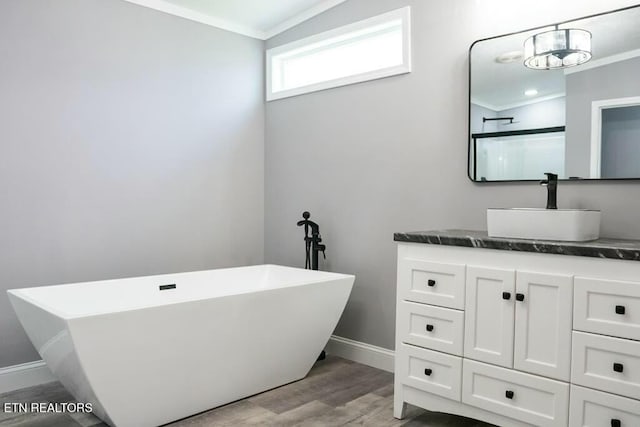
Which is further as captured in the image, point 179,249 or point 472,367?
point 179,249


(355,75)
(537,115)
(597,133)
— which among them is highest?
(355,75)

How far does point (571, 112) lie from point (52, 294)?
2.88 metres

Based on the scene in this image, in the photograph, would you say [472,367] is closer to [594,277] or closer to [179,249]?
[594,277]

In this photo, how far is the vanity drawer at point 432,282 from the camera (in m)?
2.38

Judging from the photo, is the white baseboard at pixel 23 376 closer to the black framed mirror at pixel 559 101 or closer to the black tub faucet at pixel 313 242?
the black tub faucet at pixel 313 242

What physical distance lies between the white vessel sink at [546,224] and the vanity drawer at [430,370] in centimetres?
65

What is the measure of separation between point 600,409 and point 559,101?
1493 millimetres

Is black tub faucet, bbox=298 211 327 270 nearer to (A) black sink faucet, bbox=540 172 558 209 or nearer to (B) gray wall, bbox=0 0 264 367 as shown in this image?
(B) gray wall, bbox=0 0 264 367

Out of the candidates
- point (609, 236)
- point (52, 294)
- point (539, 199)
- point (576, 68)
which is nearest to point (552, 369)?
point (609, 236)

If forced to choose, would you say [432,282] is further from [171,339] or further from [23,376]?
[23,376]

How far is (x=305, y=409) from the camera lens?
272cm

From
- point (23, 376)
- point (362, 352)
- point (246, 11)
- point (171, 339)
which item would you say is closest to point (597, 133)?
point (362, 352)

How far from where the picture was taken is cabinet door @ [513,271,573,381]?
206 cm

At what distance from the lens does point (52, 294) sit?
8.88 feet
